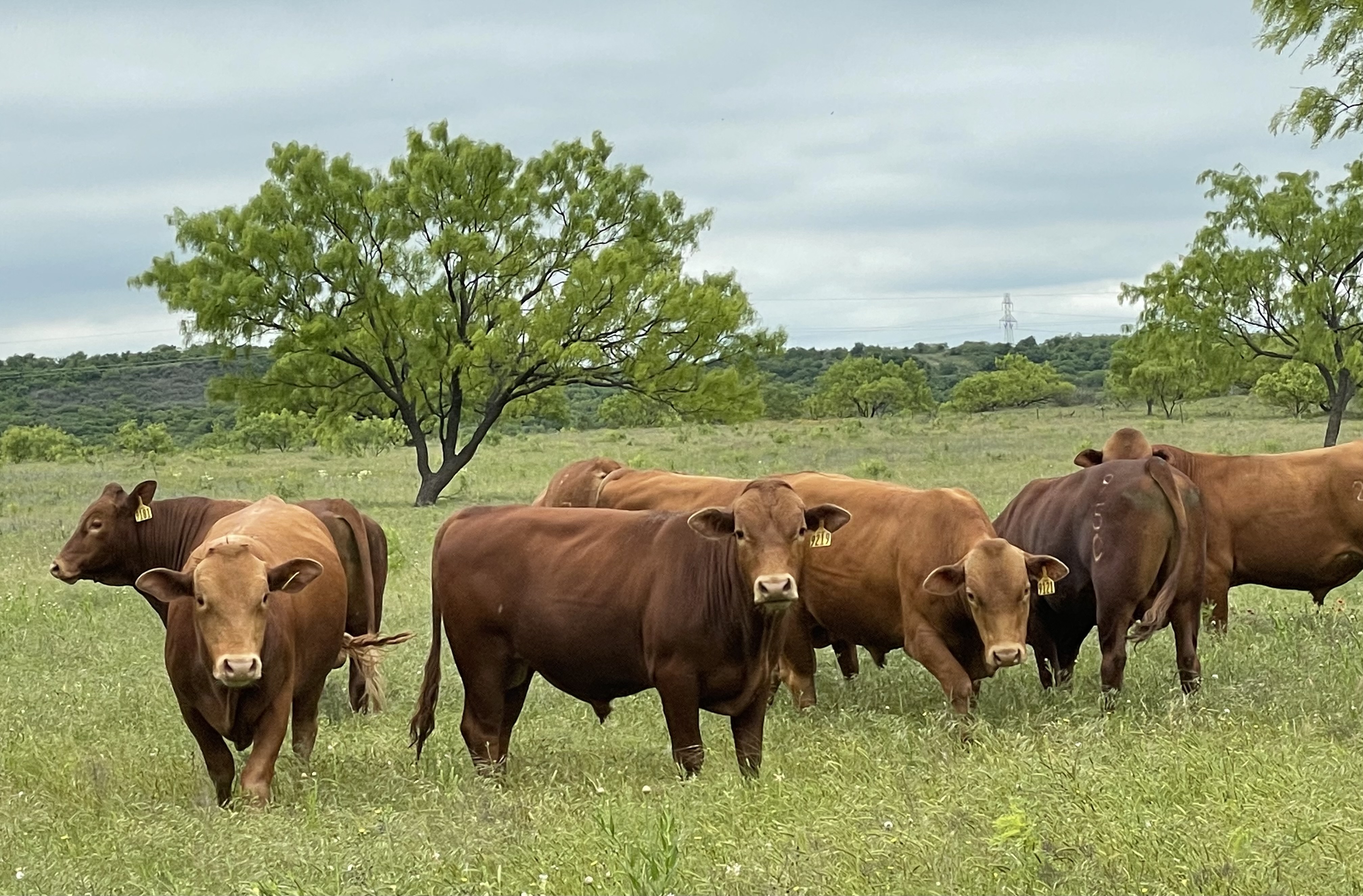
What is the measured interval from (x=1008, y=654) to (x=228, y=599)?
387cm

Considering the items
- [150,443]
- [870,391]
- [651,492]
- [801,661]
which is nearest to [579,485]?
[651,492]

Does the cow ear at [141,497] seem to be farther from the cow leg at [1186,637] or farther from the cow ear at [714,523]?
the cow leg at [1186,637]

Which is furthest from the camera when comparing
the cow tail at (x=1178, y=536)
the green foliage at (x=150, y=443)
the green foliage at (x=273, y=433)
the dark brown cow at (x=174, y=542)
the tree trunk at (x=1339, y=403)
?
the green foliage at (x=273, y=433)

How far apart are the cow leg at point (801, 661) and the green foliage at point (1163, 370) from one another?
87.7ft

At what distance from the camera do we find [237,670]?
6141 millimetres

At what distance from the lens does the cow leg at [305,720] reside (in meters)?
7.54

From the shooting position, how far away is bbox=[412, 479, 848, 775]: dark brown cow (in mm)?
6742

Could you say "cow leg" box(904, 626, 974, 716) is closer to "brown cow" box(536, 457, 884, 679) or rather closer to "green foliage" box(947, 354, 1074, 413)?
"brown cow" box(536, 457, 884, 679)

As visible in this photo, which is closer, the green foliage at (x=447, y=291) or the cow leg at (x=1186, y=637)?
the cow leg at (x=1186, y=637)

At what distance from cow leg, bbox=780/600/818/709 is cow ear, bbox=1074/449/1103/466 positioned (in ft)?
9.73

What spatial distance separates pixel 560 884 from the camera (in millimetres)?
4691

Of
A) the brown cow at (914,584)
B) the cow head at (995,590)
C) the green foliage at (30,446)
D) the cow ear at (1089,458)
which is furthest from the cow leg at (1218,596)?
the green foliage at (30,446)

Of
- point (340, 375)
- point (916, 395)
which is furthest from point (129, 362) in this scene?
point (340, 375)

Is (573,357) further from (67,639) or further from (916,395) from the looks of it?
(916,395)
